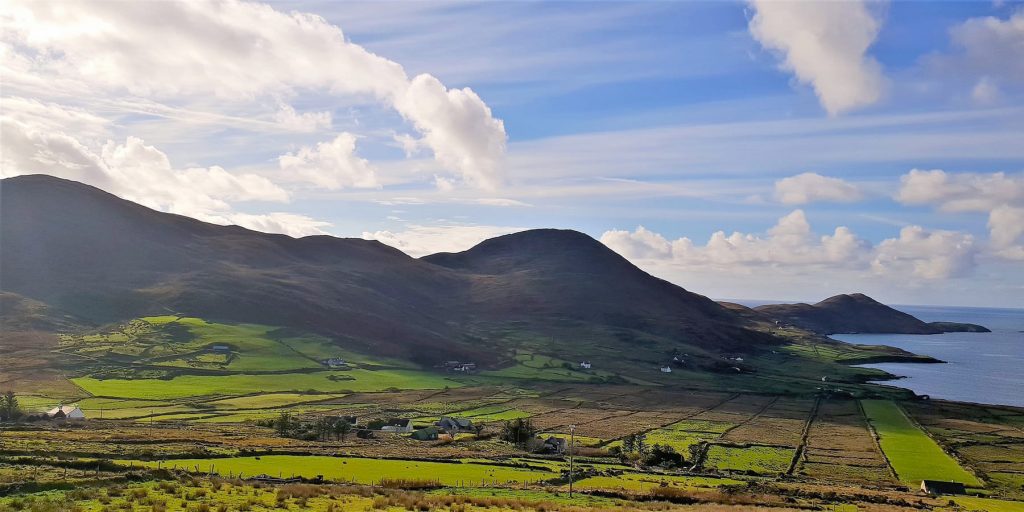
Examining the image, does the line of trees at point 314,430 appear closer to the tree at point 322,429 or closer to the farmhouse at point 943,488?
the tree at point 322,429

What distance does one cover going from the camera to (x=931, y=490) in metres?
62.5

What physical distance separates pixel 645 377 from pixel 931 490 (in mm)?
125197

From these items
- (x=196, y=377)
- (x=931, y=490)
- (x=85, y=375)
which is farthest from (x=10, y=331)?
(x=931, y=490)

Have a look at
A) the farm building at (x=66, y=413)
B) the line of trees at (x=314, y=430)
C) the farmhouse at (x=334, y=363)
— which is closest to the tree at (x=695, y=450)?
the line of trees at (x=314, y=430)

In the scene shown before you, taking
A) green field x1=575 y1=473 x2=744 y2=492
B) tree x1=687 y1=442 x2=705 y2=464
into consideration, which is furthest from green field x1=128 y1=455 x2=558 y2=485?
tree x1=687 y1=442 x2=705 y2=464

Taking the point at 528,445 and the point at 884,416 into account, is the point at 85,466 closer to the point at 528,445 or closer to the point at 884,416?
the point at 528,445

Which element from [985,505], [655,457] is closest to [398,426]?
[655,457]

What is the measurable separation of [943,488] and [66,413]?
312ft

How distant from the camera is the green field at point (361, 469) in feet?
148

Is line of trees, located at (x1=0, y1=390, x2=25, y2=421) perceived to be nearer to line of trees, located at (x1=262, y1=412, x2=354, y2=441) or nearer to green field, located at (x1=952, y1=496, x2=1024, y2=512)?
line of trees, located at (x1=262, y1=412, x2=354, y2=441)

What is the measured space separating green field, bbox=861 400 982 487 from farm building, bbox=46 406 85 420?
9237 cm

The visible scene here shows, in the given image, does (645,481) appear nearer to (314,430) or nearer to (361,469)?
(361,469)

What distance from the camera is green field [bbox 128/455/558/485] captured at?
45.2m

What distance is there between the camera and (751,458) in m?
79.0
